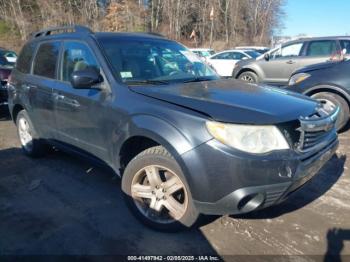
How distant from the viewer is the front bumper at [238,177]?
246cm

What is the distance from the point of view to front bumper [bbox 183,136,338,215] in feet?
8.06

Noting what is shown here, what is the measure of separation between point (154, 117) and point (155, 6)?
44.0 metres

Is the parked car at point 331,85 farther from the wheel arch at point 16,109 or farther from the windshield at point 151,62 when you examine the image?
the wheel arch at point 16,109

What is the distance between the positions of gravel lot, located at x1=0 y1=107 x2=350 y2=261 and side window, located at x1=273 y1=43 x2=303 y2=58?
584 centimetres

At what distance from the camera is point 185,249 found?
111 inches

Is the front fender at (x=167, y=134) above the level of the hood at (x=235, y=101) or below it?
below

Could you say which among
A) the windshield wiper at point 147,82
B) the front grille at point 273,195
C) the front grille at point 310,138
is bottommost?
the front grille at point 273,195

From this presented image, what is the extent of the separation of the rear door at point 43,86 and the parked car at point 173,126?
0.7 inches

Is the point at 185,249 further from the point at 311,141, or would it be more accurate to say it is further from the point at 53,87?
the point at 53,87

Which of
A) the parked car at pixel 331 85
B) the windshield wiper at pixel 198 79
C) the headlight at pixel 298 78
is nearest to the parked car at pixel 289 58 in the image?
the headlight at pixel 298 78

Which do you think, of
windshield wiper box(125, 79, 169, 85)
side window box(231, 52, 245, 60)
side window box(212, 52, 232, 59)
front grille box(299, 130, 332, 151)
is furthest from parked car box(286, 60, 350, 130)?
side window box(212, 52, 232, 59)

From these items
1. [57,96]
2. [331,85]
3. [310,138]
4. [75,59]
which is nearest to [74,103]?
[57,96]

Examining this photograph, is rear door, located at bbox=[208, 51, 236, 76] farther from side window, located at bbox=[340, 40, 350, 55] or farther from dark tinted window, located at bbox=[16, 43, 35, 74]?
dark tinted window, located at bbox=[16, 43, 35, 74]

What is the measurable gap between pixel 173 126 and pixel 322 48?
7483 millimetres
